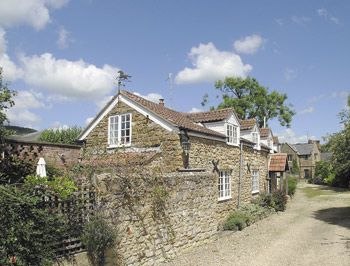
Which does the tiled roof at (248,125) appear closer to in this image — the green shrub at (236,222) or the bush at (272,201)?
the bush at (272,201)

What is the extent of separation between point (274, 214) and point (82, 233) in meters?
18.2

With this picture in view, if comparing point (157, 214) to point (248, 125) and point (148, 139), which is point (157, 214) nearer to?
point (148, 139)

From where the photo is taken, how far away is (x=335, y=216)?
79.4ft

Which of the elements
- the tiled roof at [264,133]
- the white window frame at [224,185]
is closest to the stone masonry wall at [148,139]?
the white window frame at [224,185]

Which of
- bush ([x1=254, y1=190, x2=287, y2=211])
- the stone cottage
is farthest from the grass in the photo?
bush ([x1=254, y1=190, x2=287, y2=211])

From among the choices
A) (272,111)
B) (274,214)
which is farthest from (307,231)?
(272,111)

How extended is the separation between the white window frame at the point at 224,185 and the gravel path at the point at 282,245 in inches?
92.8

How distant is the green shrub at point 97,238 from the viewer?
971cm

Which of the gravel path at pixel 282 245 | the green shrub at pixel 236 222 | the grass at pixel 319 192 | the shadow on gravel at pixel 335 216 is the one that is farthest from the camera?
the grass at pixel 319 192

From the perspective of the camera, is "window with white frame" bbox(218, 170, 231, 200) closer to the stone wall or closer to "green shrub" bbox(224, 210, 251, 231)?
"green shrub" bbox(224, 210, 251, 231)

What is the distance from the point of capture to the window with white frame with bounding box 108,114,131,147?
20.1 m

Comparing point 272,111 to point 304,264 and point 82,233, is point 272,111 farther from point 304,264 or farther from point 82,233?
point 82,233

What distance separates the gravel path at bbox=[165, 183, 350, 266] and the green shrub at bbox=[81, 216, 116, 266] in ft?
10.5

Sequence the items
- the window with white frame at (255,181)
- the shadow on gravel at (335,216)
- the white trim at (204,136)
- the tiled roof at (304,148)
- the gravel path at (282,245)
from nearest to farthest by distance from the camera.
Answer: the gravel path at (282,245), the white trim at (204,136), the shadow on gravel at (335,216), the window with white frame at (255,181), the tiled roof at (304,148)
